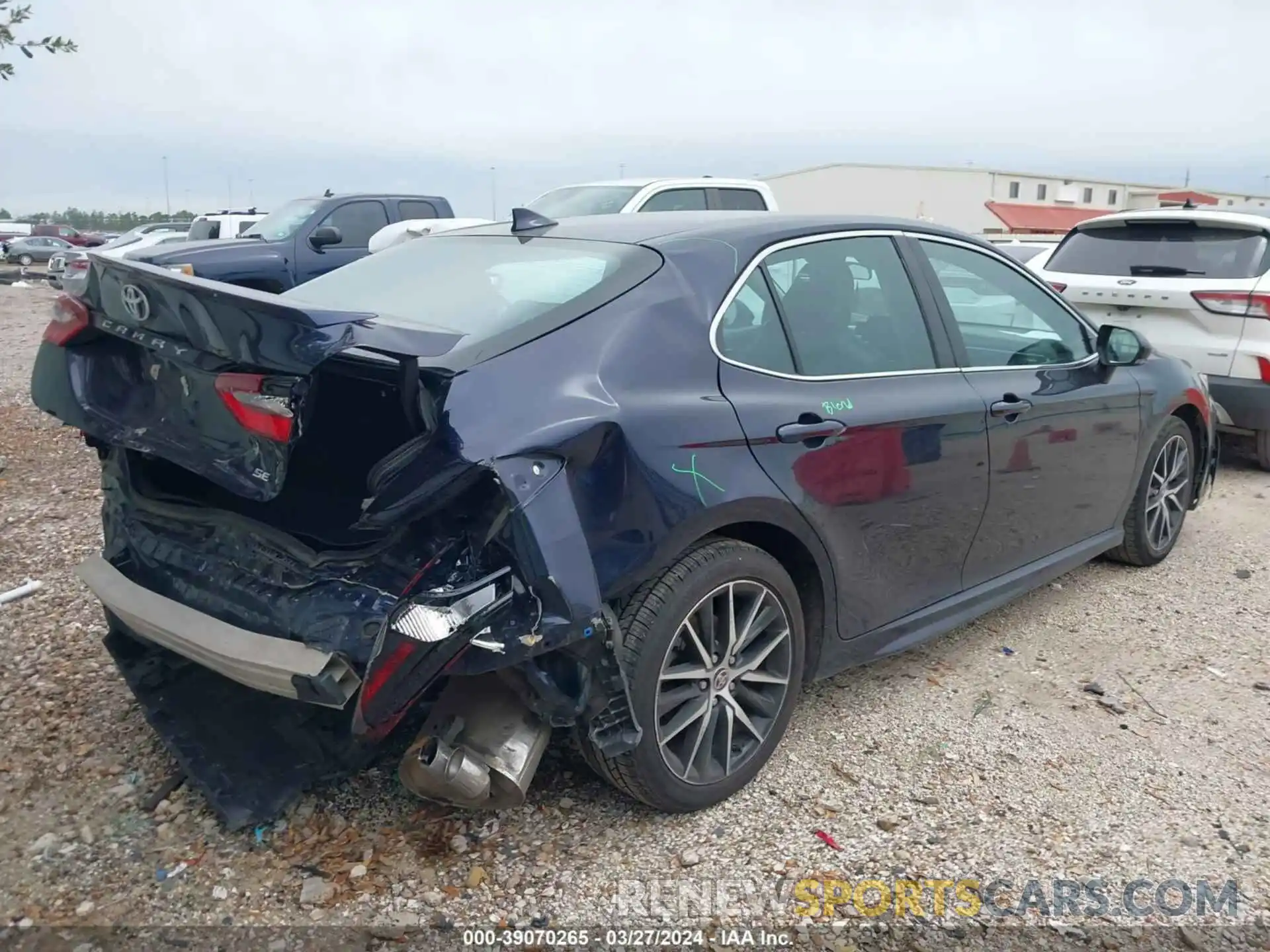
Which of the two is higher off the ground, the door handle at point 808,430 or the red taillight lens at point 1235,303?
the door handle at point 808,430

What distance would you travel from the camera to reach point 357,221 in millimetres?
11977

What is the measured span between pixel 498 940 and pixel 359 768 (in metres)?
0.72

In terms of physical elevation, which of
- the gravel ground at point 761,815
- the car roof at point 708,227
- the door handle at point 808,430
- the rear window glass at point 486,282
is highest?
the car roof at point 708,227

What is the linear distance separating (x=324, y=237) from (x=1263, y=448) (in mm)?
8826

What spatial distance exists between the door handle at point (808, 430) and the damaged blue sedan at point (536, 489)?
0.03 ft

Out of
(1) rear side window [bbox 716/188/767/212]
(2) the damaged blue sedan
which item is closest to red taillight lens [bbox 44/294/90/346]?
(2) the damaged blue sedan

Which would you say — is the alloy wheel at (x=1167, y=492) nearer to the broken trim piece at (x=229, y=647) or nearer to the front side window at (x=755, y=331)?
the front side window at (x=755, y=331)

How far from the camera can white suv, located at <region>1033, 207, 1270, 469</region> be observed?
6.32 metres

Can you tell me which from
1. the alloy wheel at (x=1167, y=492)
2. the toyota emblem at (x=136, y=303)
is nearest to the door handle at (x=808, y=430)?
the toyota emblem at (x=136, y=303)

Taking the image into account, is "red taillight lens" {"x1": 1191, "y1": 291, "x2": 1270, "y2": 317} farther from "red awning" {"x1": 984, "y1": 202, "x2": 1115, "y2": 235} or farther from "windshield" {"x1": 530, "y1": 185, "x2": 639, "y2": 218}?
"red awning" {"x1": 984, "y1": 202, "x2": 1115, "y2": 235}

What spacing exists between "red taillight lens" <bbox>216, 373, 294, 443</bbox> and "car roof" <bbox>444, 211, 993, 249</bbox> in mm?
1220

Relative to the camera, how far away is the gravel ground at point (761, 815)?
8.40ft

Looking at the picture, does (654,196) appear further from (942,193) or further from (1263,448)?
(942,193)

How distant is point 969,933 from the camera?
249cm
